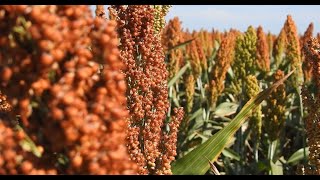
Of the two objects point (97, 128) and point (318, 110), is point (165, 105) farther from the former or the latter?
point (97, 128)

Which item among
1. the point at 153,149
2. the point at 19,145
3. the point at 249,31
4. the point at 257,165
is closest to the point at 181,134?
the point at 257,165

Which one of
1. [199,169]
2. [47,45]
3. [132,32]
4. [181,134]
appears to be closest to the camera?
[47,45]

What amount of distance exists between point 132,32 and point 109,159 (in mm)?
1514

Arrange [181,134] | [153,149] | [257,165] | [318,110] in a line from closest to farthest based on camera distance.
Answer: [153,149] < [318,110] < [257,165] < [181,134]

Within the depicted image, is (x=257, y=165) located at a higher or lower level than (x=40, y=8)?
lower

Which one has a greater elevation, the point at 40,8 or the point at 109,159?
the point at 40,8

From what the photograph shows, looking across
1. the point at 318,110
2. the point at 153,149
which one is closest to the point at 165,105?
the point at 153,149

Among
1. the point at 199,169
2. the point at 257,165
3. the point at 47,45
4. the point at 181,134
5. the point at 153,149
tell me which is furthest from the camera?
the point at 181,134

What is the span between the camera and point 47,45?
0.99 metres

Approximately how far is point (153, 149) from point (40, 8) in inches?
49.3

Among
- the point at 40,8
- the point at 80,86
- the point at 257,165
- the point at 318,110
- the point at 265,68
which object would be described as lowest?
the point at 257,165

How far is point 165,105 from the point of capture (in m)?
2.32

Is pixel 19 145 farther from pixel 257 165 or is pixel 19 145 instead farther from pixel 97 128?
pixel 257 165

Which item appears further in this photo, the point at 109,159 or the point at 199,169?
the point at 199,169
